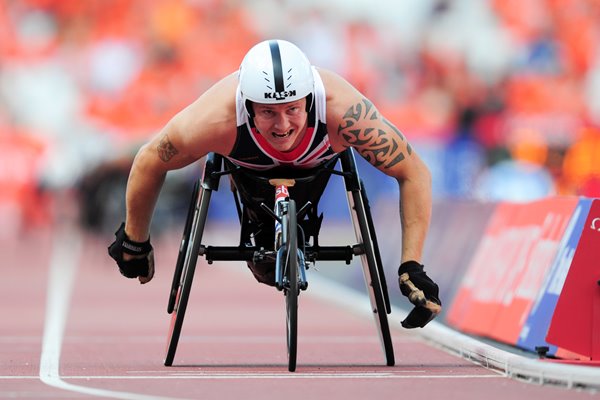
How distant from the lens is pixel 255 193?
9.16 metres

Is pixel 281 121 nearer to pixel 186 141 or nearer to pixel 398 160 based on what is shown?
pixel 186 141

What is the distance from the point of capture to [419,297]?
8.49 m

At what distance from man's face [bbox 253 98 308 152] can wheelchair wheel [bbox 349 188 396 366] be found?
2.23 feet

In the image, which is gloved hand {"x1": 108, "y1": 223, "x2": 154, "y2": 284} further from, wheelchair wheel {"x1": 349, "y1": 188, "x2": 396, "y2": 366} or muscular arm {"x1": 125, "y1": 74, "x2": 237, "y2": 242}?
wheelchair wheel {"x1": 349, "y1": 188, "x2": 396, "y2": 366}

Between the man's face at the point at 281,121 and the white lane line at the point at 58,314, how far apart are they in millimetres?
1806

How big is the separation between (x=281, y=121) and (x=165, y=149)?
0.82m

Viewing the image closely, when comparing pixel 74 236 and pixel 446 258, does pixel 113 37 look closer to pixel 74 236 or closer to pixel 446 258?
pixel 74 236

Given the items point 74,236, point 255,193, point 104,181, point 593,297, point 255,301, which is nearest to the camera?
point 593,297

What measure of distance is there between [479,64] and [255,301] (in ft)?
77.1

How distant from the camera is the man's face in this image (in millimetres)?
8469

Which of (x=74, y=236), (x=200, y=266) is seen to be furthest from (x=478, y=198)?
(x=74, y=236)

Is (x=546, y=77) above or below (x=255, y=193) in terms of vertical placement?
above

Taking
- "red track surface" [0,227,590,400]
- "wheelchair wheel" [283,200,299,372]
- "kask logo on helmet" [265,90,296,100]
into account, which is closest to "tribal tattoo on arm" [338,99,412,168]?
"kask logo on helmet" [265,90,296,100]

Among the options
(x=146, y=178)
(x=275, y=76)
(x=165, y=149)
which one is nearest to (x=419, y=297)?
(x=275, y=76)
